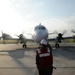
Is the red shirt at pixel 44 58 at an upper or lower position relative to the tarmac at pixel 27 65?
upper

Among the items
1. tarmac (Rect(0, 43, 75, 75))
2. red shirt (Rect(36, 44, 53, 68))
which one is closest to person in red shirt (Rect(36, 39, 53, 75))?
red shirt (Rect(36, 44, 53, 68))

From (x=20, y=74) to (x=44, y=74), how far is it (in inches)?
130

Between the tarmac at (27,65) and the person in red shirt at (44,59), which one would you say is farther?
the tarmac at (27,65)

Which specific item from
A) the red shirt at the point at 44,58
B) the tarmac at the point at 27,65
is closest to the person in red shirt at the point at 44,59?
the red shirt at the point at 44,58

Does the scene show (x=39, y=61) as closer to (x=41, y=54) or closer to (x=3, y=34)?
(x=41, y=54)

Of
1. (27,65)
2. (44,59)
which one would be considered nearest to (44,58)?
(44,59)

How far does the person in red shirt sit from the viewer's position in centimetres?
665

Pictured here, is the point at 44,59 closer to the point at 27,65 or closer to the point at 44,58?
the point at 44,58

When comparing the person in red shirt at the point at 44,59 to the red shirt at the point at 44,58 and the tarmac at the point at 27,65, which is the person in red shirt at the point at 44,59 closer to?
the red shirt at the point at 44,58

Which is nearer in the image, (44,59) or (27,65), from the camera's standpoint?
(44,59)

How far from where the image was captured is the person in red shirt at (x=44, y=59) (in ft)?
21.8

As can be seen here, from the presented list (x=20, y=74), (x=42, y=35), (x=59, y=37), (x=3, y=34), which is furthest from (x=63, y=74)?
(x=3, y=34)

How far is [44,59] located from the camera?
6727 mm

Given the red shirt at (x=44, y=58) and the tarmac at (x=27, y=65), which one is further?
the tarmac at (x=27, y=65)
